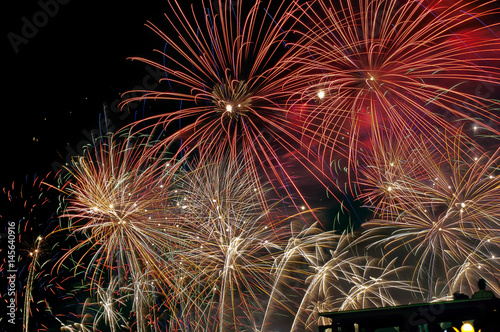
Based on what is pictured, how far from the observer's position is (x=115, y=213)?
1728 centimetres

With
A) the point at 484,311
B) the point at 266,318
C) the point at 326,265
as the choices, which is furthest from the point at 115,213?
the point at 266,318

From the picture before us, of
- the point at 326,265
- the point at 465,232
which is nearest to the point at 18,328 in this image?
the point at 326,265

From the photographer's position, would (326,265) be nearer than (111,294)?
Yes

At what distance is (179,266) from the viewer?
63.0ft

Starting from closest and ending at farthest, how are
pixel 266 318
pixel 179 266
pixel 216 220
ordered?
pixel 216 220 → pixel 179 266 → pixel 266 318

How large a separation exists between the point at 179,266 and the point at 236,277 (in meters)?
2.86

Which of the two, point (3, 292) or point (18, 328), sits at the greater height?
point (3, 292)

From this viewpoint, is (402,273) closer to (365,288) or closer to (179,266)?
(365,288)

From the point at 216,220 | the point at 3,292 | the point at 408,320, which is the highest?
the point at 216,220

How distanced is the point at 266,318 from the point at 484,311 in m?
35.4

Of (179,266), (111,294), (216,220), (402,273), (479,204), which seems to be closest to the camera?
(479,204)

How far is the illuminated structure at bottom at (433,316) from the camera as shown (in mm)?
7441

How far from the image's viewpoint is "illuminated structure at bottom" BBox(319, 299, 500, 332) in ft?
24.4

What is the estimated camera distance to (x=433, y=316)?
25.1ft
